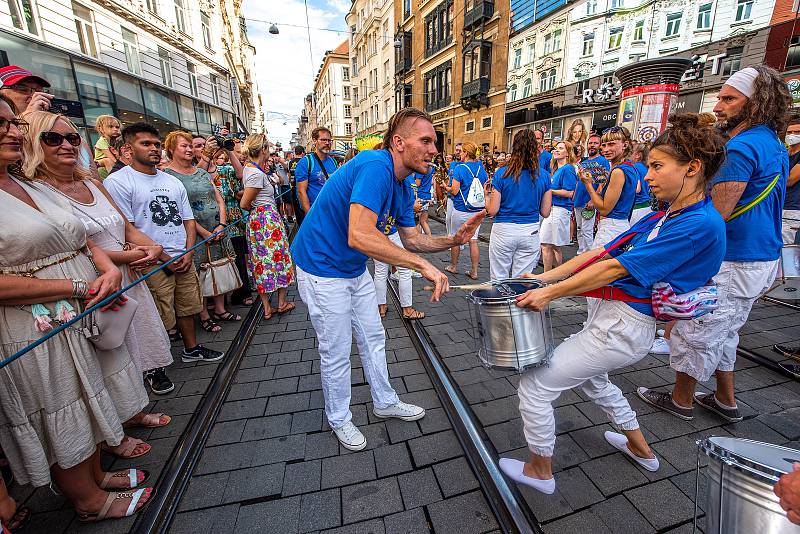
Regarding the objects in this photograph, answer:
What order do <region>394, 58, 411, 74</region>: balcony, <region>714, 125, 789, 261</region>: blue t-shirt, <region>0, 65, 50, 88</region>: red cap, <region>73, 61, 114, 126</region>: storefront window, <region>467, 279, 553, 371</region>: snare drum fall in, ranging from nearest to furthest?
<region>467, 279, 553, 371</region>: snare drum
<region>714, 125, 789, 261</region>: blue t-shirt
<region>0, 65, 50, 88</region>: red cap
<region>73, 61, 114, 126</region>: storefront window
<region>394, 58, 411, 74</region>: balcony

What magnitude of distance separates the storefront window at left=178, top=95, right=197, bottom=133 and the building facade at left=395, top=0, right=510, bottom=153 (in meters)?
15.7

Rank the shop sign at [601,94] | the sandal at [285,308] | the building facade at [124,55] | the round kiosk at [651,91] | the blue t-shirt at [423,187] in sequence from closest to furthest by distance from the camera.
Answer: the sandal at [285,308] < the blue t-shirt at [423,187] < the round kiosk at [651,91] < the building facade at [124,55] < the shop sign at [601,94]

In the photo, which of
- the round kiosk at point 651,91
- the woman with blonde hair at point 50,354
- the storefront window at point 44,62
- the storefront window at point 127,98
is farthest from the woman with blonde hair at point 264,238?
the storefront window at point 127,98

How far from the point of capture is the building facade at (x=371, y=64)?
39.1 meters

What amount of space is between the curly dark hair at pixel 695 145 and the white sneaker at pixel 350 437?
2.60m

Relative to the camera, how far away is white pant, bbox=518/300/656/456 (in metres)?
1.88

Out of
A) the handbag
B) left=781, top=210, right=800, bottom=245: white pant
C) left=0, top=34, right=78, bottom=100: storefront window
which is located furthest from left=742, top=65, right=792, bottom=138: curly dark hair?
left=0, top=34, right=78, bottom=100: storefront window

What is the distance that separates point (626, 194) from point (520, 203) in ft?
4.13

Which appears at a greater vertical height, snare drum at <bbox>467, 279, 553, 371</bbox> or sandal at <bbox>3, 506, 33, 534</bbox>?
snare drum at <bbox>467, 279, 553, 371</bbox>

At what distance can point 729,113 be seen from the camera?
8.46 feet

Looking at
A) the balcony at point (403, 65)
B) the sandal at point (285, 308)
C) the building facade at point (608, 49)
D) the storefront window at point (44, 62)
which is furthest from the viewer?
the balcony at point (403, 65)

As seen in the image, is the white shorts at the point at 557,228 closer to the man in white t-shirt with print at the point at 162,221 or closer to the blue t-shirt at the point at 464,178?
the blue t-shirt at the point at 464,178

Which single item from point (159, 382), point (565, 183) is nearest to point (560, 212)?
point (565, 183)

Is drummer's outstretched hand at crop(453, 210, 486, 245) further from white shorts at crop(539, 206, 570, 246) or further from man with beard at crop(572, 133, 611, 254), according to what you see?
white shorts at crop(539, 206, 570, 246)
